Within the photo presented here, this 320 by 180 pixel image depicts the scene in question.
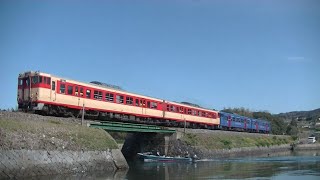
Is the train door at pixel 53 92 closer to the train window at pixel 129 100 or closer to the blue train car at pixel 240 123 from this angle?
the train window at pixel 129 100

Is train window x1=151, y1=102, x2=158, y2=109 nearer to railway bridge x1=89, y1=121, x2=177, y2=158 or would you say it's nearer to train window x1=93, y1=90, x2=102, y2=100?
railway bridge x1=89, y1=121, x2=177, y2=158

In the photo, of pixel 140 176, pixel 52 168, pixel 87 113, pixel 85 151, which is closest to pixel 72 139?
pixel 85 151

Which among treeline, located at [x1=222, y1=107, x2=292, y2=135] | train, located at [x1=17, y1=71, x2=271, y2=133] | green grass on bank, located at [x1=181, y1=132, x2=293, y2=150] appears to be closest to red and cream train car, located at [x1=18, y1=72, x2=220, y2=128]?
train, located at [x1=17, y1=71, x2=271, y2=133]

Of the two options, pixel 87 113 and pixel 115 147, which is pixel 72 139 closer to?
pixel 115 147

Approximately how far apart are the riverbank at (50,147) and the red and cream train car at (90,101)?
2.36 metres

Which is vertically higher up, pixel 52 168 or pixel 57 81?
pixel 57 81

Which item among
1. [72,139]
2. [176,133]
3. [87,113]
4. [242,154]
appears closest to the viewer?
[72,139]

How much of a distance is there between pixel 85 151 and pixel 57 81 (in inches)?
282

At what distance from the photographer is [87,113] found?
1419 inches

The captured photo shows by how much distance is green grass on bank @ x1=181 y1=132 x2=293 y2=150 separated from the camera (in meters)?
48.4

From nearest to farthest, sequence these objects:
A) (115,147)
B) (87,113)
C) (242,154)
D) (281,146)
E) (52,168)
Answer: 1. (52,168)
2. (115,147)
3. (87,113)
4. (242,154)
5. (281,146)

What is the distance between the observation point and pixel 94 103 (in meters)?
35.9

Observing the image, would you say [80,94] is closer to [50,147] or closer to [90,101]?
[90,101]

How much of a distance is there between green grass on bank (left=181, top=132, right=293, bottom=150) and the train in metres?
3.21
